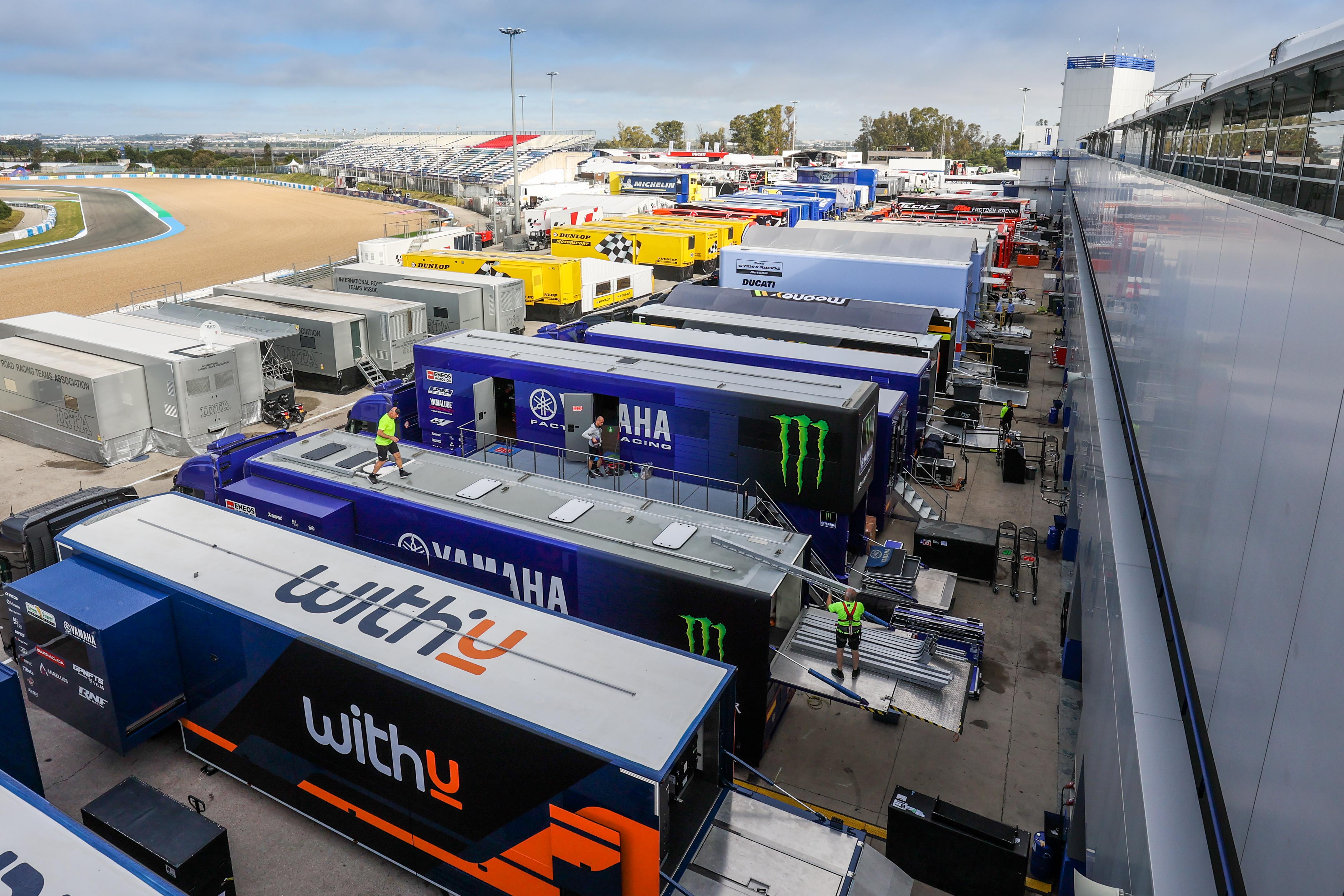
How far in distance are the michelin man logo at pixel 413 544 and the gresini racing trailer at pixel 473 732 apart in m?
1.79

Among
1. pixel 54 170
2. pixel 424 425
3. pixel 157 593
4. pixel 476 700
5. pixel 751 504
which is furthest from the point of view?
pixel 54 170

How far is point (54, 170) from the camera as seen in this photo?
12162cm

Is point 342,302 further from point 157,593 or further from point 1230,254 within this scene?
point 1230,254

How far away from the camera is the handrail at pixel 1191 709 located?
166 inches

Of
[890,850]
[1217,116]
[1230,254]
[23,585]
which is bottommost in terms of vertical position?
[890,850]

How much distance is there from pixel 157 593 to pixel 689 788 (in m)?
6.67

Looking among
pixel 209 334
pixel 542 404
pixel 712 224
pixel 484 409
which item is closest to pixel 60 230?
pixel 712 224

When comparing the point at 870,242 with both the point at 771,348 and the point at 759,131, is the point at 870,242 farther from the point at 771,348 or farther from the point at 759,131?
the point at 759,131

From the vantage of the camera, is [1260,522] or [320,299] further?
[320,299]

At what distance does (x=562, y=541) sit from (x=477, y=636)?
2428mm

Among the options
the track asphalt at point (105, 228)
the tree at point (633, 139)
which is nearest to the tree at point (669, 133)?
the tree at point (633, 139)

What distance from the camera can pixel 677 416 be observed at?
14953mm

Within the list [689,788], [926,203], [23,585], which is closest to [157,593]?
[23,585]

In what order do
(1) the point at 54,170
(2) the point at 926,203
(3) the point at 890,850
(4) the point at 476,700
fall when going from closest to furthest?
1. (4) the point at 476,700
2. (3) the point at 890,850
3. (2) the point at 926,203
4. (1) the point at 54,170
